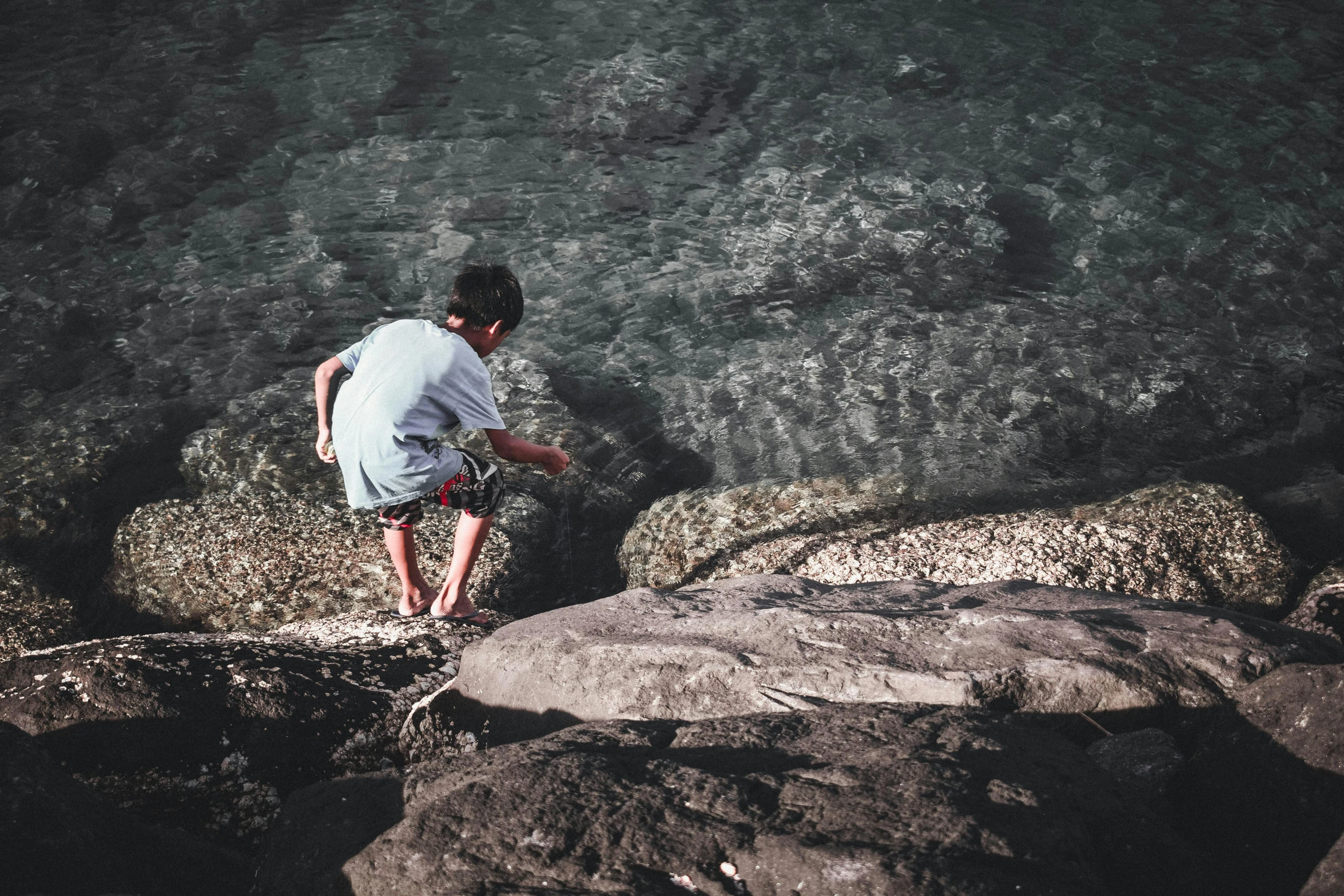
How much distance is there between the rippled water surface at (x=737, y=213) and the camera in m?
6.57

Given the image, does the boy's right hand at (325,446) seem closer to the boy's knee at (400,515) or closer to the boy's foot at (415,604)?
the boy's knee at (400,515)

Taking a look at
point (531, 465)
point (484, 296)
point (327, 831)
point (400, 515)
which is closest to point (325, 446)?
point (400, 515)

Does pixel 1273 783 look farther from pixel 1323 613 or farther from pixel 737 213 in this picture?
pixel 737 213

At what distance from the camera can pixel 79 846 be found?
7.11ft

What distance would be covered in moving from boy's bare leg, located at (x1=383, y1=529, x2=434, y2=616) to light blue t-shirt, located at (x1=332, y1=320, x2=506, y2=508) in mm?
357

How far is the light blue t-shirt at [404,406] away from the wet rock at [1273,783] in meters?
2.59

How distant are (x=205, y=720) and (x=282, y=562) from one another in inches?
81.7

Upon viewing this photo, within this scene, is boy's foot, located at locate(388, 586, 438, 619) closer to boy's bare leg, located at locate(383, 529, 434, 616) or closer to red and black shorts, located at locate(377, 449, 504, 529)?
boy's bare leg, located at locate(383, 529, 434, 616)

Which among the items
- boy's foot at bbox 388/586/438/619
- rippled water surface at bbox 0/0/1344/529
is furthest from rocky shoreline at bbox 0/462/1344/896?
rippled water surface at bbox 0/0/1344/529

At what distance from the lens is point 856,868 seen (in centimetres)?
180

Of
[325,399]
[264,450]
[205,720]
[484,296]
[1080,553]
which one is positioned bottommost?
[264,450]

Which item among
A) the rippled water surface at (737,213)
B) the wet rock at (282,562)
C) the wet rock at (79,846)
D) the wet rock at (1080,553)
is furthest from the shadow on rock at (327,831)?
the rippled water surface at (737,213)

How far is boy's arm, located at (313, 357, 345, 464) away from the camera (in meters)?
3.98

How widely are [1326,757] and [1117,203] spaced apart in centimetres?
742
